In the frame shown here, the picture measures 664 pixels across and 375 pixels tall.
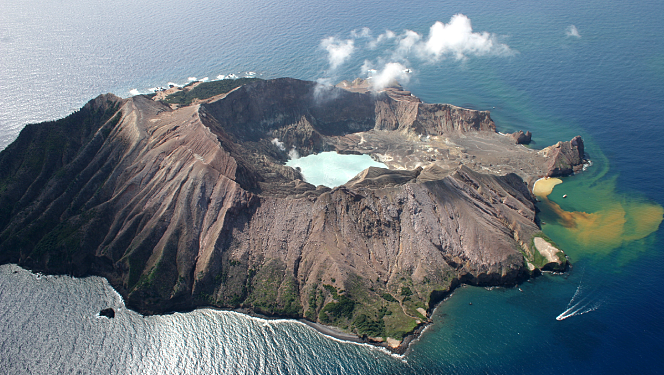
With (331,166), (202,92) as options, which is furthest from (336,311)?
(202,92)

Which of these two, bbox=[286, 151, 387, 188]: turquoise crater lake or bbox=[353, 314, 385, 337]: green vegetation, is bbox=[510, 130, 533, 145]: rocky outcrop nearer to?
bbox=[286, 151, 387, 188]: turquoise crater lake

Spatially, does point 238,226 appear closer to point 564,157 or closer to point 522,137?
point 564,157

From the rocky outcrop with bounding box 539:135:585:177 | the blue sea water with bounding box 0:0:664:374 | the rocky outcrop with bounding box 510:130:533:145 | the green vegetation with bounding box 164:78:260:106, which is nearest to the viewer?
the blue sea water with bounding box 0:0:664:374

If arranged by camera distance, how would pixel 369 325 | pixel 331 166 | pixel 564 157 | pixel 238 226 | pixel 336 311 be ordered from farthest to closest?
pixel 331 166 → pixel 564 157 → pixel 238 226 → pixel 336 311 → pixel 369 325

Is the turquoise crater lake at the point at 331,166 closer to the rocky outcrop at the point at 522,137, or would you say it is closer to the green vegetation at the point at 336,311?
the green vegetation at the point at 336,311

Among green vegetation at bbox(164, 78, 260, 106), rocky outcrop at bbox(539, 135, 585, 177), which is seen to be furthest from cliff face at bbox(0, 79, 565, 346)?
green vegetation at bbox(164, 78, 260, 106)

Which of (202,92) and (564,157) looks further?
(202,92)
